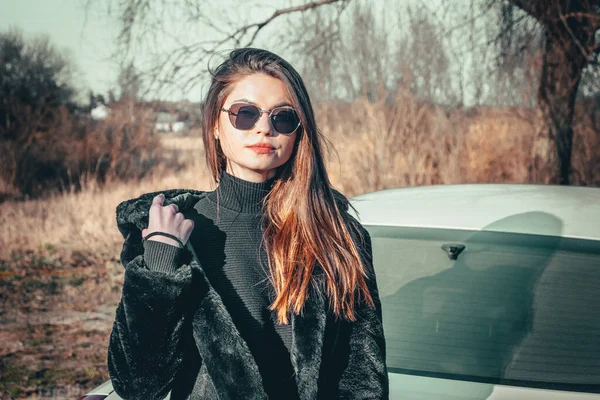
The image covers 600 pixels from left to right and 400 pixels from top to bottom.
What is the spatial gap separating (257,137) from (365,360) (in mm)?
627

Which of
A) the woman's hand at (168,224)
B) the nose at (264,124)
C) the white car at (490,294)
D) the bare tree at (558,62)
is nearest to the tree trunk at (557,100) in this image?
the bare tree at (558,62)

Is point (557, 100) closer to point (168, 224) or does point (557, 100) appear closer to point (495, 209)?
point (495, 209)

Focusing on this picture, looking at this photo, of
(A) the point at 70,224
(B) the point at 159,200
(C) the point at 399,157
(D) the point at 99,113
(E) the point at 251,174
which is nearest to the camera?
(B) the point at 159,200

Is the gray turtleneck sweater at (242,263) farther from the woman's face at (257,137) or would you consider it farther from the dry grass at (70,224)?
the dry grass at (70,224)

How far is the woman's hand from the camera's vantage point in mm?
1444

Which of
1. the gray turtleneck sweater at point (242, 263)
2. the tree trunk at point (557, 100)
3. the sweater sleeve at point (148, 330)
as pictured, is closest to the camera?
the sweater sleeve at point (148, 330)

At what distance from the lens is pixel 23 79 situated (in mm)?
16875

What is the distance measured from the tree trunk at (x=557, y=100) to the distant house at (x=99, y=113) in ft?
39.7

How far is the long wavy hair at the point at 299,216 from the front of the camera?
5.21 feet

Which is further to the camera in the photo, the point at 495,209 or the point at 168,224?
the point at 495,209

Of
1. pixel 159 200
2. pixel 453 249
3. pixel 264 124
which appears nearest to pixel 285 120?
pixel 264 124

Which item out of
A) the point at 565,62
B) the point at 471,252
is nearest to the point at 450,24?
the point at 565,62

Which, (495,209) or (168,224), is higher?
(168,224)

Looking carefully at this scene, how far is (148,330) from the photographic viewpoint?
54.7 inches
